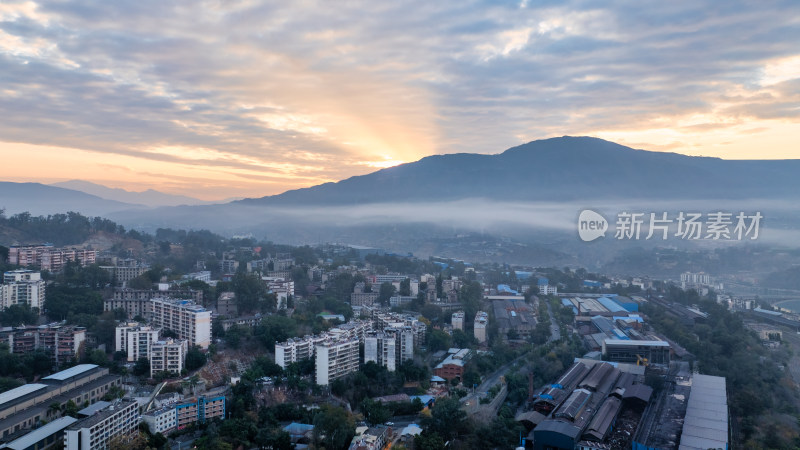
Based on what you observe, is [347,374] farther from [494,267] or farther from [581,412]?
[494,267]

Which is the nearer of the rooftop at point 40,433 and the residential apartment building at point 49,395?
the rooftop at point 40,433

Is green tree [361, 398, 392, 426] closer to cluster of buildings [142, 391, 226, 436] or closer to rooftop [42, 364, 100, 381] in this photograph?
cluster of buildings [142, 391, 226, 436]

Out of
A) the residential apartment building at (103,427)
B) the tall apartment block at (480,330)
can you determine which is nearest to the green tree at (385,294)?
the tall apartment block at (480,330)

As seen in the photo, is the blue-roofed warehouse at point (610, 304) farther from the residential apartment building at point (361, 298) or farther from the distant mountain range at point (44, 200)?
the distant mountain range at point (44, 200)

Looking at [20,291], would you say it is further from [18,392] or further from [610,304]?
[610,304]

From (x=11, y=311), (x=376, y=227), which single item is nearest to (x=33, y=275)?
(x=11, y=311)

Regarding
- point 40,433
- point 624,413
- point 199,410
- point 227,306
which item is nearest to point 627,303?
point 624,413
